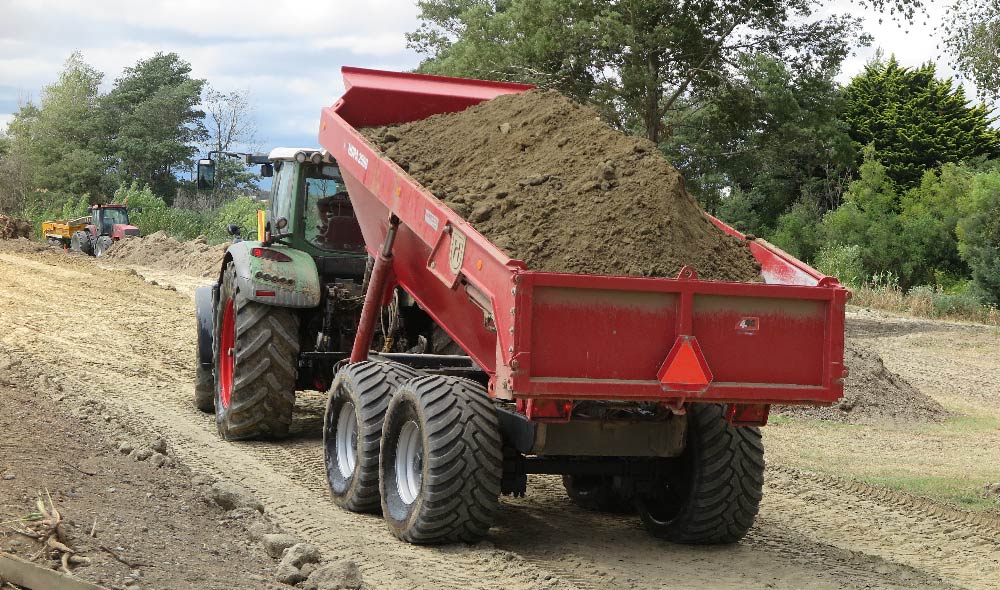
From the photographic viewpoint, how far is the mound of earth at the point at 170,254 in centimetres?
3073

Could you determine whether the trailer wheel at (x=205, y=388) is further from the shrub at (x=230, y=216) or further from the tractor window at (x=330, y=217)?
the shrub at (x=230, y=216)

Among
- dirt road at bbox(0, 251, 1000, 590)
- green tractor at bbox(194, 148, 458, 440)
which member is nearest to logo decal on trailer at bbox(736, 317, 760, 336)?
→ dirt road at bbox(0, 251, 1000, 590)

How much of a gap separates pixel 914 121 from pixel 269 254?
97.4 ft

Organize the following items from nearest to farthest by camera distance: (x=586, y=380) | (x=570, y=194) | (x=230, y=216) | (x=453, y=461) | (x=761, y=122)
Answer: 1. (x=586, y=380)
2. (x=453, y=461)
3. (x=570, y=194)
4. (x=761, y=122)
5. (x=230, y=216)

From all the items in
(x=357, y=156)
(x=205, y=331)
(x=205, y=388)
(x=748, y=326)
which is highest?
(x=357, y=156)

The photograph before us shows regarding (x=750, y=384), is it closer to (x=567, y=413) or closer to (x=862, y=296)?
(x=567, y=413)

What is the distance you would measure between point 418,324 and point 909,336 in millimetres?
14315

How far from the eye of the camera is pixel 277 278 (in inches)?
352

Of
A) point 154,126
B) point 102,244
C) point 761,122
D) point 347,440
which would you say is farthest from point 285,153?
point 154,126

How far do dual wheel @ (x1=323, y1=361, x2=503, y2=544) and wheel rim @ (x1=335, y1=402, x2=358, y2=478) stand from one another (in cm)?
14

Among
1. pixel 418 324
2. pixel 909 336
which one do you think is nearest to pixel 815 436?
pixel 418 324

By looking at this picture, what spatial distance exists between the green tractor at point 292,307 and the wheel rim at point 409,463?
185cm

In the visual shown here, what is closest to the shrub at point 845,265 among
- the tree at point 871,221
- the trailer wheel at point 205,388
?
the tree at point 871,221

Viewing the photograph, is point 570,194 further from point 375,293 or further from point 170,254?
point 170,254
